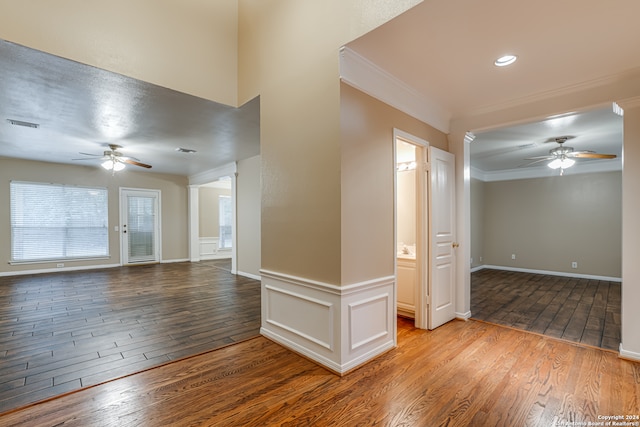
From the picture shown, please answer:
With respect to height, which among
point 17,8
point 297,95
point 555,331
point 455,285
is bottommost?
point 555,331

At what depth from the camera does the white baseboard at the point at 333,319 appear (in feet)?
8.05

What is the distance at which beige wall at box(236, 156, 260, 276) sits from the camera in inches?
246

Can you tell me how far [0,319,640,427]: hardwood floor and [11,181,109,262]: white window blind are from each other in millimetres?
6722

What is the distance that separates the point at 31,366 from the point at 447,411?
344 cm

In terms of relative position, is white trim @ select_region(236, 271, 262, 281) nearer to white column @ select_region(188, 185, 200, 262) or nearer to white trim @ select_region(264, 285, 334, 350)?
white column @ select_region(188, 185, 200, 262)

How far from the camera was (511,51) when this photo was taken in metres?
2.37

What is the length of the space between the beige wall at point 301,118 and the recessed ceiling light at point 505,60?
113cm

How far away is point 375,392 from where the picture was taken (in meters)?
2.15

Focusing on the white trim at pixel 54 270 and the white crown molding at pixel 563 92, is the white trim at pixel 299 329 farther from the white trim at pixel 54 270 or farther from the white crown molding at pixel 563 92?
the white trim at pixel 54 270

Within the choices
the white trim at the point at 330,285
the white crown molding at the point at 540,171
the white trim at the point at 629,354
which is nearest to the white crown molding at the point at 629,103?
the white trim at the point at 629,354

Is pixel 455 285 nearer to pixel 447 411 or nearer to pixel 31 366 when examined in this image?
pixel 447 411

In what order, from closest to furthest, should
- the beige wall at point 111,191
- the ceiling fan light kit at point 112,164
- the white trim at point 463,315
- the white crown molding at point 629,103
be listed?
the white crown molding at point 629,103 → the white trim at point 463,315 → the ceiling fan light kit at point 112,164 → the beige wall at point 111,191

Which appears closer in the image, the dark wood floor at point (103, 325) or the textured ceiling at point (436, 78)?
the textured ceiling at point (436, 78)

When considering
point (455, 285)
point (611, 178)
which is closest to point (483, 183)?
point (611, 178)
